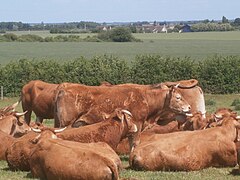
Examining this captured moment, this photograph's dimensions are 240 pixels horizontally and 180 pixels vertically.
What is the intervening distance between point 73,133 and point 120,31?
108 m

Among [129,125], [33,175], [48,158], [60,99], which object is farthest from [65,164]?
[60,99]

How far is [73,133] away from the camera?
37.7ft

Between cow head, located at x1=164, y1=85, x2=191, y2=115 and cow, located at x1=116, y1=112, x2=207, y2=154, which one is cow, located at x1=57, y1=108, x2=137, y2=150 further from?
cow head, located at x1=164, y1=85, x2=191, y2=115

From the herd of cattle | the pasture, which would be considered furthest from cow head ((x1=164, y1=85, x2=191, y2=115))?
the pasture

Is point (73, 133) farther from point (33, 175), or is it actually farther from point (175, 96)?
point (175, 96)

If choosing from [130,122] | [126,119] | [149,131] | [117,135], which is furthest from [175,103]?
[117,135]

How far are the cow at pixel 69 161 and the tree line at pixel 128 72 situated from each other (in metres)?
24.7

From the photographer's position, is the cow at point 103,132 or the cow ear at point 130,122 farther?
the cow ear at point 130,122

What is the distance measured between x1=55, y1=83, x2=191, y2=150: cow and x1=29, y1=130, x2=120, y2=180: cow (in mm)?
3286

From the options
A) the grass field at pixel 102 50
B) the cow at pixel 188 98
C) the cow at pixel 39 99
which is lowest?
the grass field at pixel 102 50

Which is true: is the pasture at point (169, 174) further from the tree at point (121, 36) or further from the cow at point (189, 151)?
the tree at point (121, 36)

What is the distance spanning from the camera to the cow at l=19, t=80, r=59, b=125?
16.5 meters

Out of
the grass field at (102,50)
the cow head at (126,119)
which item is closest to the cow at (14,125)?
the cow head at (126,119)

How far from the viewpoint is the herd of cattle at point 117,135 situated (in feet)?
30.8
